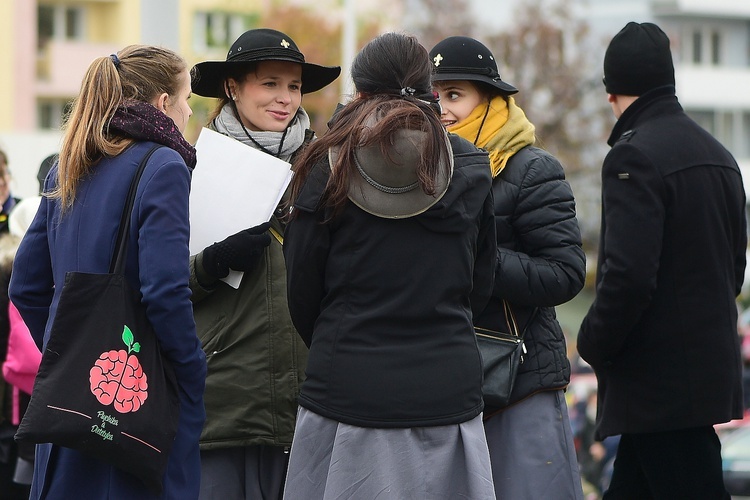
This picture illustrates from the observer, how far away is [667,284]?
4.66 meters

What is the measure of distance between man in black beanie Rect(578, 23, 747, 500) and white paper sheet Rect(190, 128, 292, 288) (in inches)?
50.2

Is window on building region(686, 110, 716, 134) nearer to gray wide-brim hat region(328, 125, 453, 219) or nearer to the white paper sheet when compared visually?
the white paper sheet

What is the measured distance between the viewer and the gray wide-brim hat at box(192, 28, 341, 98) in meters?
4.71

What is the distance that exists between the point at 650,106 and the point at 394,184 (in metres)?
1.59

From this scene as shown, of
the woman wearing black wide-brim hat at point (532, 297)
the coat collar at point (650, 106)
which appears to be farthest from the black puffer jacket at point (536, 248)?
the coat collar at point (650, 106)

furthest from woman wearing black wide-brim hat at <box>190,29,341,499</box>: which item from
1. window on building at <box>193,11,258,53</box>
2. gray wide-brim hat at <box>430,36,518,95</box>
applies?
window on building at <box>193,11,258,53</box>

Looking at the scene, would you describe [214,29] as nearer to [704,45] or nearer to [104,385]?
[704,45]

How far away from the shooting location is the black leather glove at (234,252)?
4316 mm

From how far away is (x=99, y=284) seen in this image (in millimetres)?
3693

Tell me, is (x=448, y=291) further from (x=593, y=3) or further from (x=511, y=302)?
(x=593, y=3)

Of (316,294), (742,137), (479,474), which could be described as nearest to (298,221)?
(316,294)

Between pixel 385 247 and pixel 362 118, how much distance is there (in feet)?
1.32

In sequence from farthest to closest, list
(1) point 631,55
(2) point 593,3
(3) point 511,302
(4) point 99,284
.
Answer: (2) point 593,3 < (1) point 631,55 < (3) point 511,302 < (4) point 99,284

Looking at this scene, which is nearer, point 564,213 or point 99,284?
point 99,284
